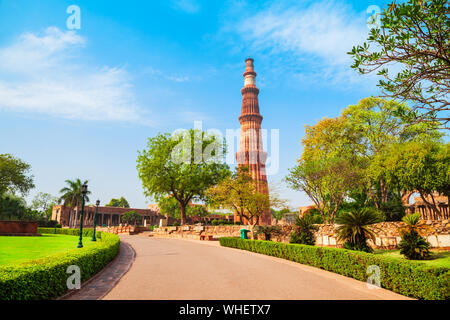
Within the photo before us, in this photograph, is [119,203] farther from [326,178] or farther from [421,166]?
[421,166]

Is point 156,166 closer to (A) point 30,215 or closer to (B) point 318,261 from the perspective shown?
(B) point 318,261

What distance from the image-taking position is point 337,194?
3291cm

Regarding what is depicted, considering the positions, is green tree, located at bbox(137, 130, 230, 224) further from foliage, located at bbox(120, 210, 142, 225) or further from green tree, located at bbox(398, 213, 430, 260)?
foliage, located at bbox(120, 210, 142, 225)

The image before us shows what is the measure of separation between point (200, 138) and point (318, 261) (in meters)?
32.7

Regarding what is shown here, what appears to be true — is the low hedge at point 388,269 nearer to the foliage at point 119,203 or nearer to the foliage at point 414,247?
the foliage at point 414,247

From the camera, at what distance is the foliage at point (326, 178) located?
101ft

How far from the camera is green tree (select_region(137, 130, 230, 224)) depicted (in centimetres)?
4044

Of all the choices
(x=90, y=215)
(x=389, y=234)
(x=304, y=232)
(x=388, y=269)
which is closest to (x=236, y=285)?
(x=388, y=269)

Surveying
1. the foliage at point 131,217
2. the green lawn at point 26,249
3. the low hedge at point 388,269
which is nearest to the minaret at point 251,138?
the foliage at point 131,217

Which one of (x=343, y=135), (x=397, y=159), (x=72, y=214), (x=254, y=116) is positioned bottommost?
(x=72, y=214)

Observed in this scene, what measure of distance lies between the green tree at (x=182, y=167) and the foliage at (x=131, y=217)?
3699cm

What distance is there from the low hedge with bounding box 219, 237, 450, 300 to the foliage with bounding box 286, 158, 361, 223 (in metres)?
17.5

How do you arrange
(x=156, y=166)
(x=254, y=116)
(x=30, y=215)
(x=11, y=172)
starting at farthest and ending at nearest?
1. (x=254, y=116)
2. (x=30, y=215)
3. (x=11, y=172)
4. (x=156, y=166)

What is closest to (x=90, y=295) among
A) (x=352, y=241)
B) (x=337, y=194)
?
(x=352, y=241)
